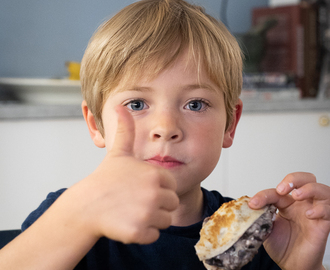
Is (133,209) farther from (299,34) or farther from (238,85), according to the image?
(299,34)

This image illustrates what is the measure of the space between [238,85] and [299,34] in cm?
125

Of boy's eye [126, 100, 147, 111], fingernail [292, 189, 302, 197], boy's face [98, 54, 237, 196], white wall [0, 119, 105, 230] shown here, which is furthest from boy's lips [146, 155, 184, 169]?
white wall [0, 119, 105, 230]

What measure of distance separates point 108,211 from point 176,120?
268 mm

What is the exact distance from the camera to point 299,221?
2.33 feet

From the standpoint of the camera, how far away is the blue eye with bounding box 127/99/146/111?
0.72m

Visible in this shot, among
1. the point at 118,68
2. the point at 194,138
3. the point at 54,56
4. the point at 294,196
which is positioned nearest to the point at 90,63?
the point at 118,68

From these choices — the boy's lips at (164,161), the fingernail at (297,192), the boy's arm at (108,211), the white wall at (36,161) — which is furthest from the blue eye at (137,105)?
the white wall at (36,161)

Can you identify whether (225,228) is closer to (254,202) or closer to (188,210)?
(254,202)

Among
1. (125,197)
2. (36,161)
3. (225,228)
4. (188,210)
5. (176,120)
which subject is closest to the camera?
(125,197)

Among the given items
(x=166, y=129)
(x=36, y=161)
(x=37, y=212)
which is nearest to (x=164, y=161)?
(x=166, y=129)

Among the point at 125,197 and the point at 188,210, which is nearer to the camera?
the point at 125,197

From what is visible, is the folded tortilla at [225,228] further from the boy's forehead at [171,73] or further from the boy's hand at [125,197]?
the boy's forehead at [171,73]

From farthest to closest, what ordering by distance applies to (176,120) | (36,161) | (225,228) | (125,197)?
(36,161) → (176,120) → (225,228) → (125,197)

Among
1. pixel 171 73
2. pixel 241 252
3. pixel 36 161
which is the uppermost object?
pixel 171 73
